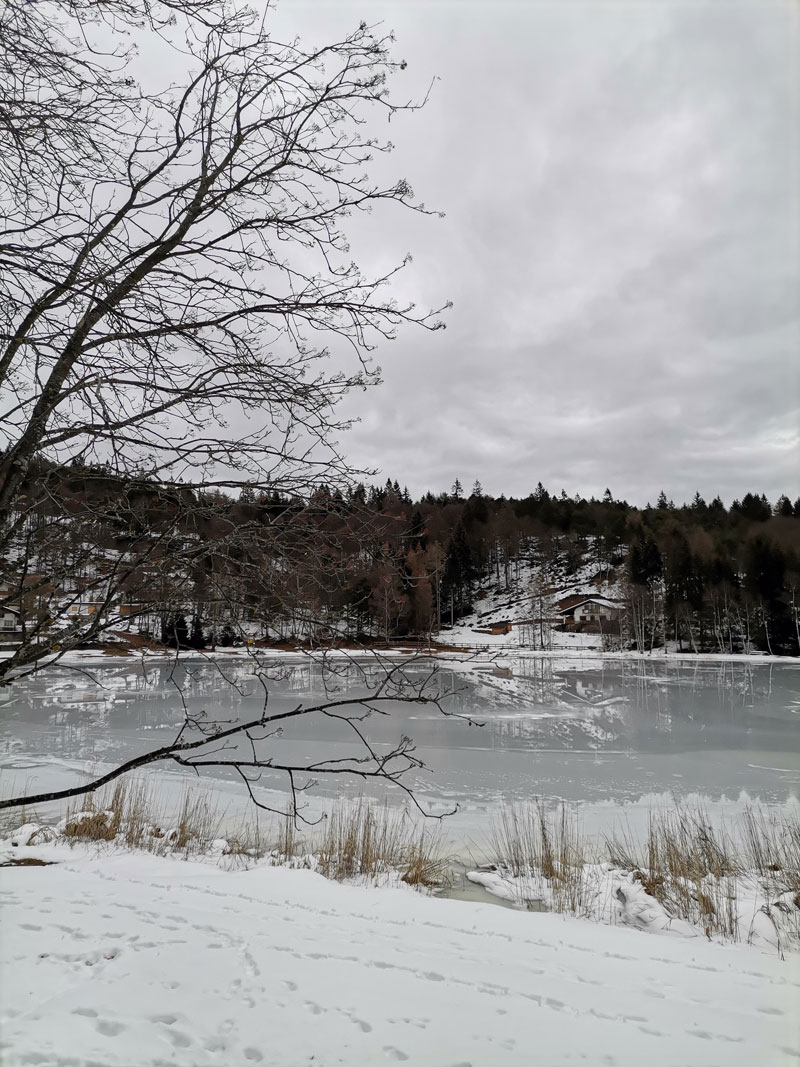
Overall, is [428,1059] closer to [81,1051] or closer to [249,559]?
[81,1051]

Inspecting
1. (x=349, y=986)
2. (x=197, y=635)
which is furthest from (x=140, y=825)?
(x=197, y=635)

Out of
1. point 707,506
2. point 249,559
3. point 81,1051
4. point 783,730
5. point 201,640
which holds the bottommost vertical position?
point 783,730

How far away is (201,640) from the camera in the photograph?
2842 mm

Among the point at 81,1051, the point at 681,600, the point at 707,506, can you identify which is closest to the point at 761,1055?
the point at 81,1051

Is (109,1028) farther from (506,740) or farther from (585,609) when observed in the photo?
(585,609)

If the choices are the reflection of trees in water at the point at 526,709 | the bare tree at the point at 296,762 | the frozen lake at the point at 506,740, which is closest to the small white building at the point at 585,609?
the reflection of trees in water at the point at 526,709

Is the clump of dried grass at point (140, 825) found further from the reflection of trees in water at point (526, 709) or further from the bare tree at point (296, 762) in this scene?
the reflection of trees in water at point (526, 709)

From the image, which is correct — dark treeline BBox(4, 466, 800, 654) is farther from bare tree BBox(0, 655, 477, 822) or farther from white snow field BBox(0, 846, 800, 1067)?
white snow field BBox(0, 846, 800, 1067)

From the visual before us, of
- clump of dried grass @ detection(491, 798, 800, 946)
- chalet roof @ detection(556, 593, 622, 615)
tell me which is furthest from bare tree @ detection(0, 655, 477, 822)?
chalet roof @ detection(556, 593, 622, 615)

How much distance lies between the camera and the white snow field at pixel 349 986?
279 cm

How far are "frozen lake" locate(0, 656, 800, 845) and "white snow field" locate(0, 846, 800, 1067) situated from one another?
158cm

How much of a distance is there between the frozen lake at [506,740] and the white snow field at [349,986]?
1575 millimetres

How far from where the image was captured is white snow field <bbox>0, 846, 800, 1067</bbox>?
9.14 ft

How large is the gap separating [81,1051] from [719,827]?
911 cm
